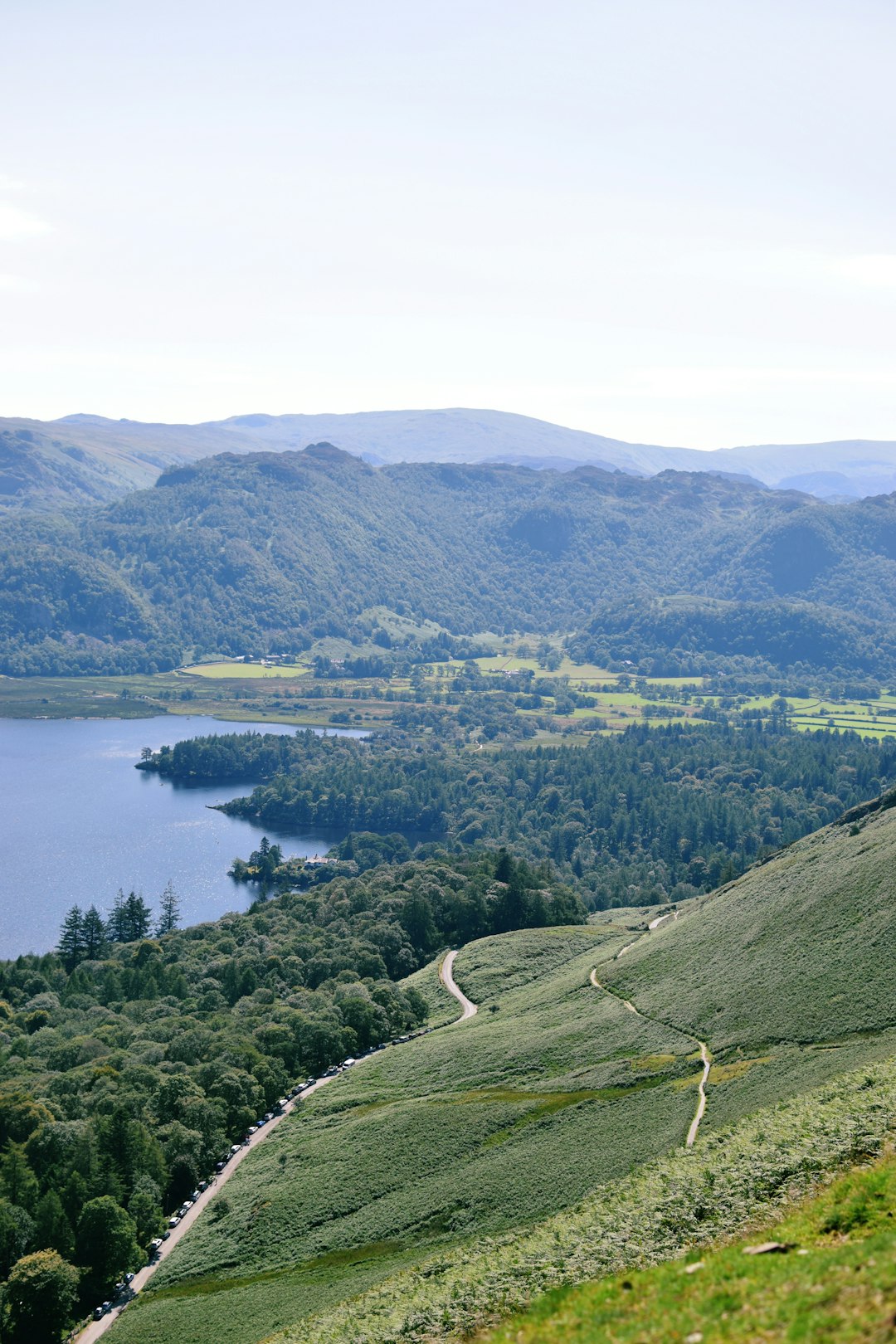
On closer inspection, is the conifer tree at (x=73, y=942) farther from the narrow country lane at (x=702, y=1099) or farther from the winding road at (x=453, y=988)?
the narrow country lane at (x=702, y=1099)

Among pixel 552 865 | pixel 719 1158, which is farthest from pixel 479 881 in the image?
pixel 719 1158

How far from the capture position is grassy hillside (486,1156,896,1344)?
19609 millimetres

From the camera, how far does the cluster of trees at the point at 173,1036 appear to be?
59906 mm

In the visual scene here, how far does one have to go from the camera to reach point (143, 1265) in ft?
195

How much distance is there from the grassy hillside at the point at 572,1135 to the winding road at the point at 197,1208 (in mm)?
1335

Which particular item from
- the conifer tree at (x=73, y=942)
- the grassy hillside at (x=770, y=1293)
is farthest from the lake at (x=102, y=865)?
the grassy hillside at (x=770, y=1293)

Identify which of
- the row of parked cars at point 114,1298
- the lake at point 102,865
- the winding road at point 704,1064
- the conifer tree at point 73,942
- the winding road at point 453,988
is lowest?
the lake at point 102,865

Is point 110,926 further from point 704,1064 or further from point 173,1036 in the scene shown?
point 704,1064

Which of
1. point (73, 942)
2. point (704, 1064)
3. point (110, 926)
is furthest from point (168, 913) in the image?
point (704, 1064)

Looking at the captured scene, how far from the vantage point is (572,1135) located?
5509 centimetres

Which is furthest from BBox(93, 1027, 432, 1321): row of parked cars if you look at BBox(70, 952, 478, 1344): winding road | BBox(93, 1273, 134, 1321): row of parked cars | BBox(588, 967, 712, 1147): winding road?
BBox(588, 967, 712, 1147): winding road

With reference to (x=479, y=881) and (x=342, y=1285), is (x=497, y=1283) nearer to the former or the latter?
(x=342, y=1285)

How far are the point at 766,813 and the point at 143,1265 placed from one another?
5907 inches

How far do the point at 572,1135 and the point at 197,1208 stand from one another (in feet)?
78.4
